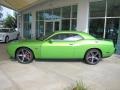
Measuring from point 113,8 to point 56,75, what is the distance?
22.1 ft

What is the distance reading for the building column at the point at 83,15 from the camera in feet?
42.0

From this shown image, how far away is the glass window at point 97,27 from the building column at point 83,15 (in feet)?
1.13

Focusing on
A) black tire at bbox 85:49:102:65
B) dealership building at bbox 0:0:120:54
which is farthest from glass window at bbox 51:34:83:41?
dealership building at bbox 0:0:120:54

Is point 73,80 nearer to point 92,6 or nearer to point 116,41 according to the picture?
point 116,41

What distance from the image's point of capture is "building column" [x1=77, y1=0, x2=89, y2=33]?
12.8 m

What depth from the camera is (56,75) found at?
665 cm

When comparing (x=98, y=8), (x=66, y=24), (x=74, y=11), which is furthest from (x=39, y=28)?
(x=98, y=8)

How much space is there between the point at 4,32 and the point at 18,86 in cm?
1414

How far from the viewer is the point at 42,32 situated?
19578 mm

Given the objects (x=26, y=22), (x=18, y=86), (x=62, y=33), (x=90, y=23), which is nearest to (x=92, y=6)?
(x=90, y=23)

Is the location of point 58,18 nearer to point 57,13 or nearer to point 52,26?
point 57,13

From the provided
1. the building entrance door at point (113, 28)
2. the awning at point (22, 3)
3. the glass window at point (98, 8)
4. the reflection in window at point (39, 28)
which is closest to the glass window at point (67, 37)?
the building entrance door at point (113, 28)

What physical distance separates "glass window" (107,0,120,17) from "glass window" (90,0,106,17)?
0.42 metres

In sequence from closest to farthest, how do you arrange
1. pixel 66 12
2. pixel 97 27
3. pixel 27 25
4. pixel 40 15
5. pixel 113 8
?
pixel 113 8
pixel 97 27
pixel 66 12
pixel 40 15
pixel 27 25
